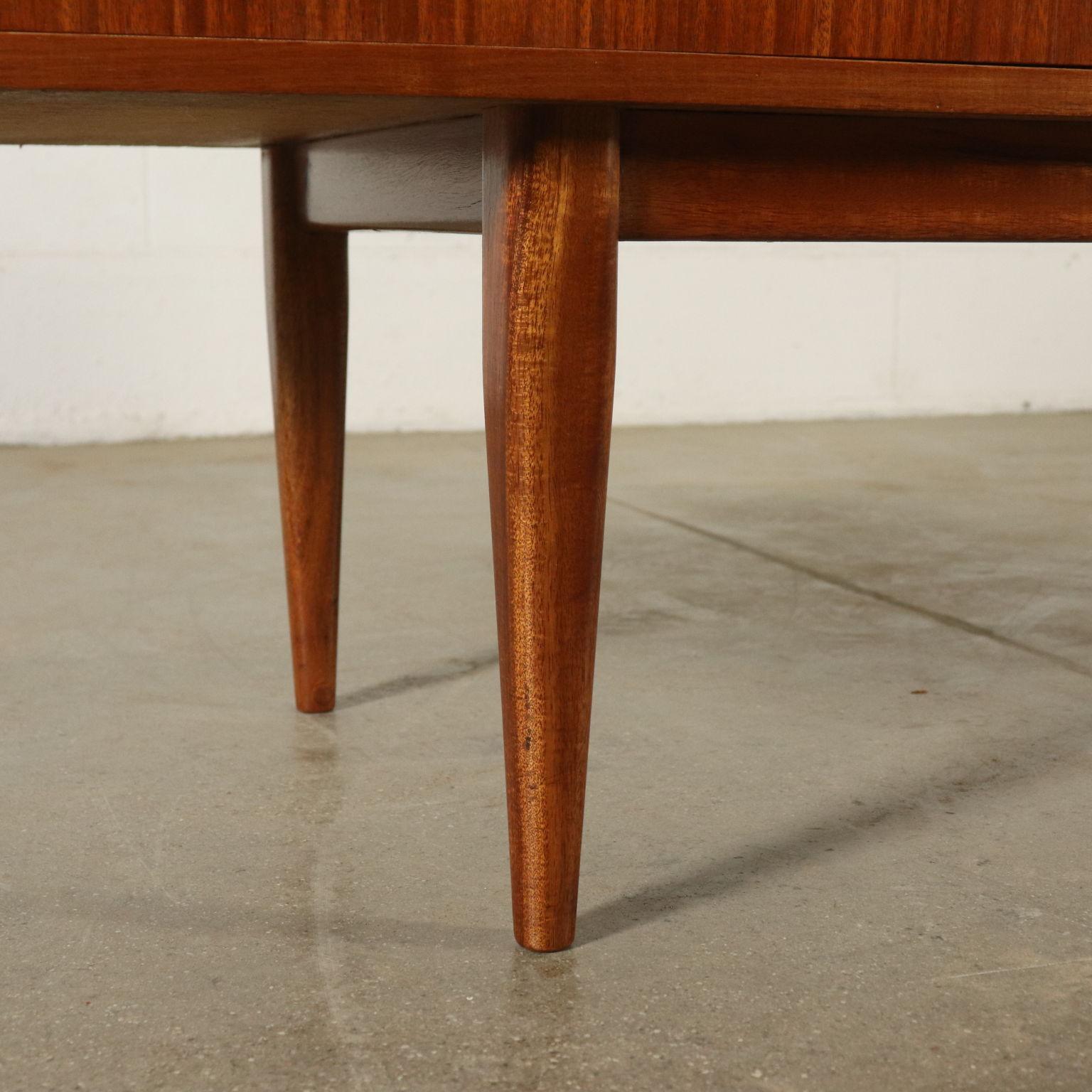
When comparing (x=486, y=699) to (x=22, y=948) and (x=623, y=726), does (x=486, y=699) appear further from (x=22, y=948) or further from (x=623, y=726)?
(x=22, y=948)

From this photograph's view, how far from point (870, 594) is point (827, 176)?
1.09 metres

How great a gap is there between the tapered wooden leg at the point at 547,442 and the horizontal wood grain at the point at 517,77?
0.14 feet

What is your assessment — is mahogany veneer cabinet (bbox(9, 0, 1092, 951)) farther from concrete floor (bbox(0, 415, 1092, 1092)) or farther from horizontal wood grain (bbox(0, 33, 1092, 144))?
concrete floor (bbox(0, 415, 1092, 1092))

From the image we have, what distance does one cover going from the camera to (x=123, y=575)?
1.97 metres

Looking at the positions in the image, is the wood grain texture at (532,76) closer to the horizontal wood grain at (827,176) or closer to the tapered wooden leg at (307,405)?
the horizontal wood grain at (827,176)

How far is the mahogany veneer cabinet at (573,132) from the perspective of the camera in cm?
69

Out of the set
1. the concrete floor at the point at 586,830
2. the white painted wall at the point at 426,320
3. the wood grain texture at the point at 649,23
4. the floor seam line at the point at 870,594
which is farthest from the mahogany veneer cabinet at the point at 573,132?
the white painted wall at the point at 426,320

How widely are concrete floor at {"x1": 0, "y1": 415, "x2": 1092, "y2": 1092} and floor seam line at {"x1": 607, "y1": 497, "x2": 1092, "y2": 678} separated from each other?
0.04ft

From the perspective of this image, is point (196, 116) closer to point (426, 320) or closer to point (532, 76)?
point (532, 76)

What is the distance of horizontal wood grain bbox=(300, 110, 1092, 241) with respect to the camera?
812 mm

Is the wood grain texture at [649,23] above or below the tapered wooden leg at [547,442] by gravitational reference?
above

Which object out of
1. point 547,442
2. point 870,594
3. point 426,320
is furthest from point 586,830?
point 426,320

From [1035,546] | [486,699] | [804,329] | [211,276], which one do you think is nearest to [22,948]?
[486,699]

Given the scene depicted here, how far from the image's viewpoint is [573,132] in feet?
2.50
